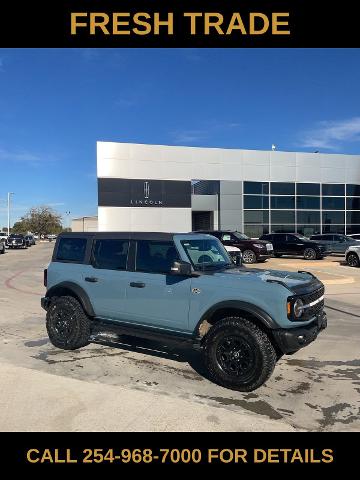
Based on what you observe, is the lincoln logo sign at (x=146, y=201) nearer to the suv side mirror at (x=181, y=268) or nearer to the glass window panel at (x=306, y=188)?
the glass window panel at (x=306, y=188)

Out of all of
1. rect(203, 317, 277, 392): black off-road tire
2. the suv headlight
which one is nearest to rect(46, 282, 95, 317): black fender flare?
rect(203, 317, 277, 392): black off-road tire

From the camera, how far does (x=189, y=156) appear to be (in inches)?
1135

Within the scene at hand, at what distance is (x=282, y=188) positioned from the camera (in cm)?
3047

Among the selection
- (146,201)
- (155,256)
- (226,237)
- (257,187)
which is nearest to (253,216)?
(257,187)

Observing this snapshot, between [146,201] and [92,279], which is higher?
[146,201]

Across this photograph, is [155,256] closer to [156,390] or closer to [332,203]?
[156,390]

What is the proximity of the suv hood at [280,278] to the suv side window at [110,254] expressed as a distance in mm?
1444

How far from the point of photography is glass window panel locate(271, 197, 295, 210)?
100 feet

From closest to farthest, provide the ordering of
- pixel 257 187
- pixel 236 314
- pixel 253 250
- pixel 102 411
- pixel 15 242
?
pixel 102 411 → pixel 236 314 → pixel 253 250 → pixel 257 187 → pixel 15 242

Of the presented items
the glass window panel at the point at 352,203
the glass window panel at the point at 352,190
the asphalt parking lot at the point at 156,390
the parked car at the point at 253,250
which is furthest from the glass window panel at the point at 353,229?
the asphalt parking lot at the point at 156,390

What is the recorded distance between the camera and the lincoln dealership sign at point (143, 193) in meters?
27.6

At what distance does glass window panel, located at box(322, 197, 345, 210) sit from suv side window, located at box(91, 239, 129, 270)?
2823cm

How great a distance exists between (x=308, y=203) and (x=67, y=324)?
27.7 meters

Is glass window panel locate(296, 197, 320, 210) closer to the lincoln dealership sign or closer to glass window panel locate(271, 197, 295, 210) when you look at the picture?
glass window panel locate(271, 197, 295, 210)
